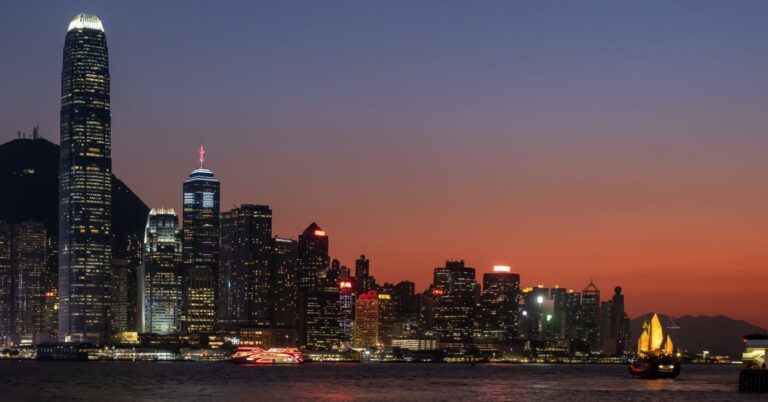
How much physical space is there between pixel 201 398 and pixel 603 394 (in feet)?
178

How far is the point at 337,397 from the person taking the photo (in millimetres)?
157125

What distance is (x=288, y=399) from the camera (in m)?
152

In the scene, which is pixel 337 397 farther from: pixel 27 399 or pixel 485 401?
pixel 27 399

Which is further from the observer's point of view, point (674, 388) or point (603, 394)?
point (674, 388)

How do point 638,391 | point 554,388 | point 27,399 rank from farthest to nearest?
1. point 554,388
2. point 638,391
3. point 27,399

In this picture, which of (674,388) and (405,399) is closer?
(405,399)

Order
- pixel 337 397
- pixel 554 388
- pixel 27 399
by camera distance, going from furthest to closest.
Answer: pixel 554 388 < pixel 337 397 < pixel 27 399

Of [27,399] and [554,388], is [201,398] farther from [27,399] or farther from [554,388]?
[554,388]

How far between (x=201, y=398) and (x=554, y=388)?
201 feet

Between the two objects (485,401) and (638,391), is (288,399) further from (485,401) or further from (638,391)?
(638,391)

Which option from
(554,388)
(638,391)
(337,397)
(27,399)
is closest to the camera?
(27,399)

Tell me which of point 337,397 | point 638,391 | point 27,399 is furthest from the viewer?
point 638,391

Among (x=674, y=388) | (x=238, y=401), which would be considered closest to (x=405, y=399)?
(x=238, y=401)

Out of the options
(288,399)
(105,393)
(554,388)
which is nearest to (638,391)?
(554,388)
